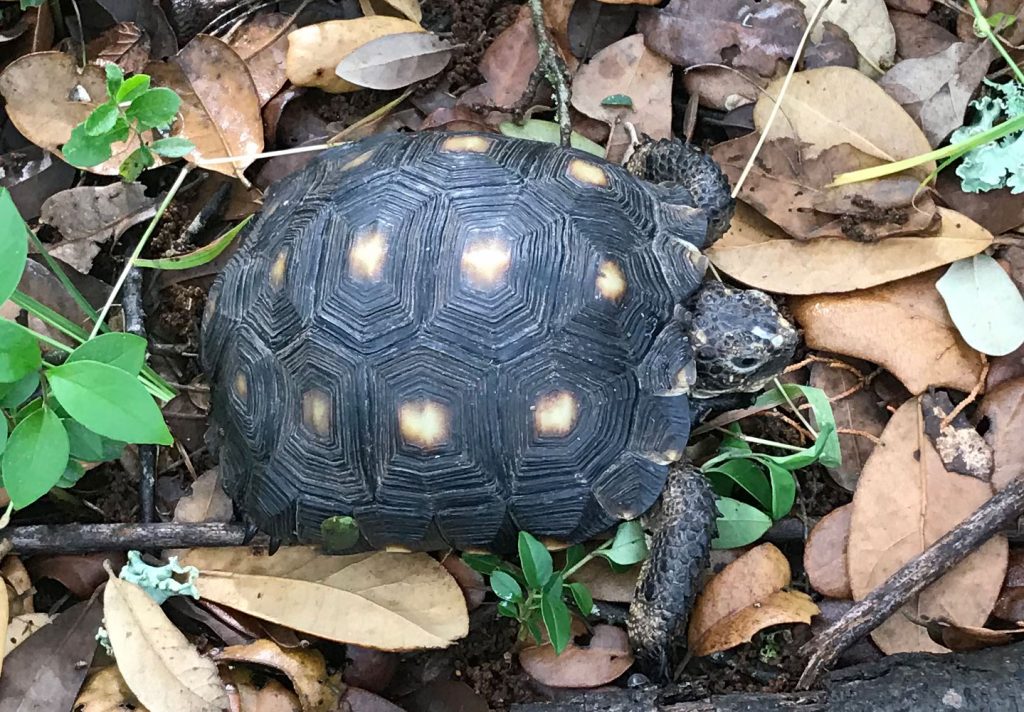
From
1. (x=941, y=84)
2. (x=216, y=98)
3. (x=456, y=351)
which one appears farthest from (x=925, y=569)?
(x=216, y=98)

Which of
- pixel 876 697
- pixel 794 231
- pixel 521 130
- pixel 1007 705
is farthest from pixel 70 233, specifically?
pixel 1007 705

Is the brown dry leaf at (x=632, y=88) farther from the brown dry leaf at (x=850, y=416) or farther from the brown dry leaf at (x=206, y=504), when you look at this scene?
the brown dry leaf at (x=206, y=504)

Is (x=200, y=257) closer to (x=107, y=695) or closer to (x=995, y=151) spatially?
(x=107, y=695)

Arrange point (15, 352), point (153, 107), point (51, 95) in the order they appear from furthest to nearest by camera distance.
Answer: point (51, 95) < point (153, 107) < point (15, 352)

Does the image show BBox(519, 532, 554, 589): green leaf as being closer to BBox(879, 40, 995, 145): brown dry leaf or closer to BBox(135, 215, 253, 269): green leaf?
BBox(135, 215, 253, 269): green leaf

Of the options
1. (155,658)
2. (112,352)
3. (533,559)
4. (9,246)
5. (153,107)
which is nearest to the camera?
(9,246)

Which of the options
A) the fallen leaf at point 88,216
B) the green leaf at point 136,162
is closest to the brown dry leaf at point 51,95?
the fallen leaf at point 88,216

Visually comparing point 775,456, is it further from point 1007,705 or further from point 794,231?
point 1007,705
